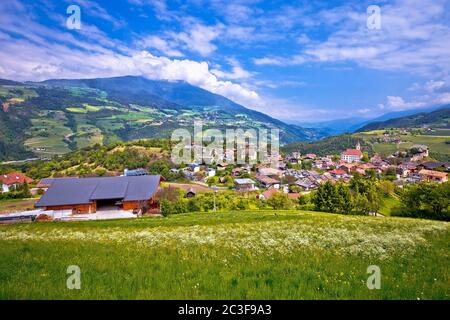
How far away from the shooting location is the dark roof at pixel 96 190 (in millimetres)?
42281

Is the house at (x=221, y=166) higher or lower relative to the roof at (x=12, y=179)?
higher

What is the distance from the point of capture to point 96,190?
144ft

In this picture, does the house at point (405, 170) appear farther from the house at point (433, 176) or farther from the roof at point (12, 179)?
the roof at point (12, 179)

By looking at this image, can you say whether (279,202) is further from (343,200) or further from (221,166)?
(221,166)

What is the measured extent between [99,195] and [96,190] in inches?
67.2

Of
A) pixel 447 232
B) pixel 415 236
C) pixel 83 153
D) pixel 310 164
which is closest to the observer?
pixel 415 236

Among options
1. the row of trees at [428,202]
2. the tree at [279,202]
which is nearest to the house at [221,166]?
the tree at [279,202]

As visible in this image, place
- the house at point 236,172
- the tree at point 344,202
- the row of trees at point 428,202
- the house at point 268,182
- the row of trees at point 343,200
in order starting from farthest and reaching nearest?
the house at point 236,172, the house at point 268,182, the row of trees at point 343,200, the tree at point 344,202, the row of trees at point 428,202

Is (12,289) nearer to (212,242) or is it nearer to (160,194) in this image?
(212,242)

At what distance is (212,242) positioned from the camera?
34.8 ft

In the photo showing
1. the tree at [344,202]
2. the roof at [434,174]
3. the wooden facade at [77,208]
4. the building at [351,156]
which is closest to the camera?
the wooden facade at [77,208]
